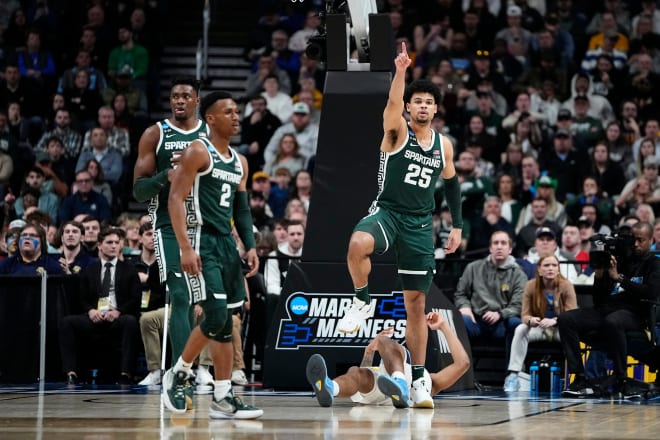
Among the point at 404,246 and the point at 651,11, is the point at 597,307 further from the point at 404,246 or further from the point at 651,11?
the point at 651,11

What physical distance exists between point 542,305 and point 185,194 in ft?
19.1

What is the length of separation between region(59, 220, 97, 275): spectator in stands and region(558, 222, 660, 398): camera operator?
5756 mm

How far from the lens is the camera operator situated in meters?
12.0

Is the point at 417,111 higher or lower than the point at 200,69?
lower

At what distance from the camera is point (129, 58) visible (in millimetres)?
21328

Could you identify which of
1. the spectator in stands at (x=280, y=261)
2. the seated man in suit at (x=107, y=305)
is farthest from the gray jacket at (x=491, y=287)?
the seated man in suit at (x=107, y=305)

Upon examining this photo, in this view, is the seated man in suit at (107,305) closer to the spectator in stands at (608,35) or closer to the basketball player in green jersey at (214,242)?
the basketball player in green jersey at (214,242)

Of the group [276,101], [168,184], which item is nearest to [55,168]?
[276,101]

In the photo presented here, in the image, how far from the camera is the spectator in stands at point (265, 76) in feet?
67.4

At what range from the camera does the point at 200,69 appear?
2080 centimetres

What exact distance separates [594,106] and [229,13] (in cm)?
743

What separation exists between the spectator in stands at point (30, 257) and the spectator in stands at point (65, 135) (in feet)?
16.3

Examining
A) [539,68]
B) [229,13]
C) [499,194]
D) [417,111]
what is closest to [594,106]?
[539,68]

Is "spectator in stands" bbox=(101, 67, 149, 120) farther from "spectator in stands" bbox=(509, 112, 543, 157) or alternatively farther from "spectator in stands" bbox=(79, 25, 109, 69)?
"spectator in stands" bbox=(509, 112, 543, 157)
